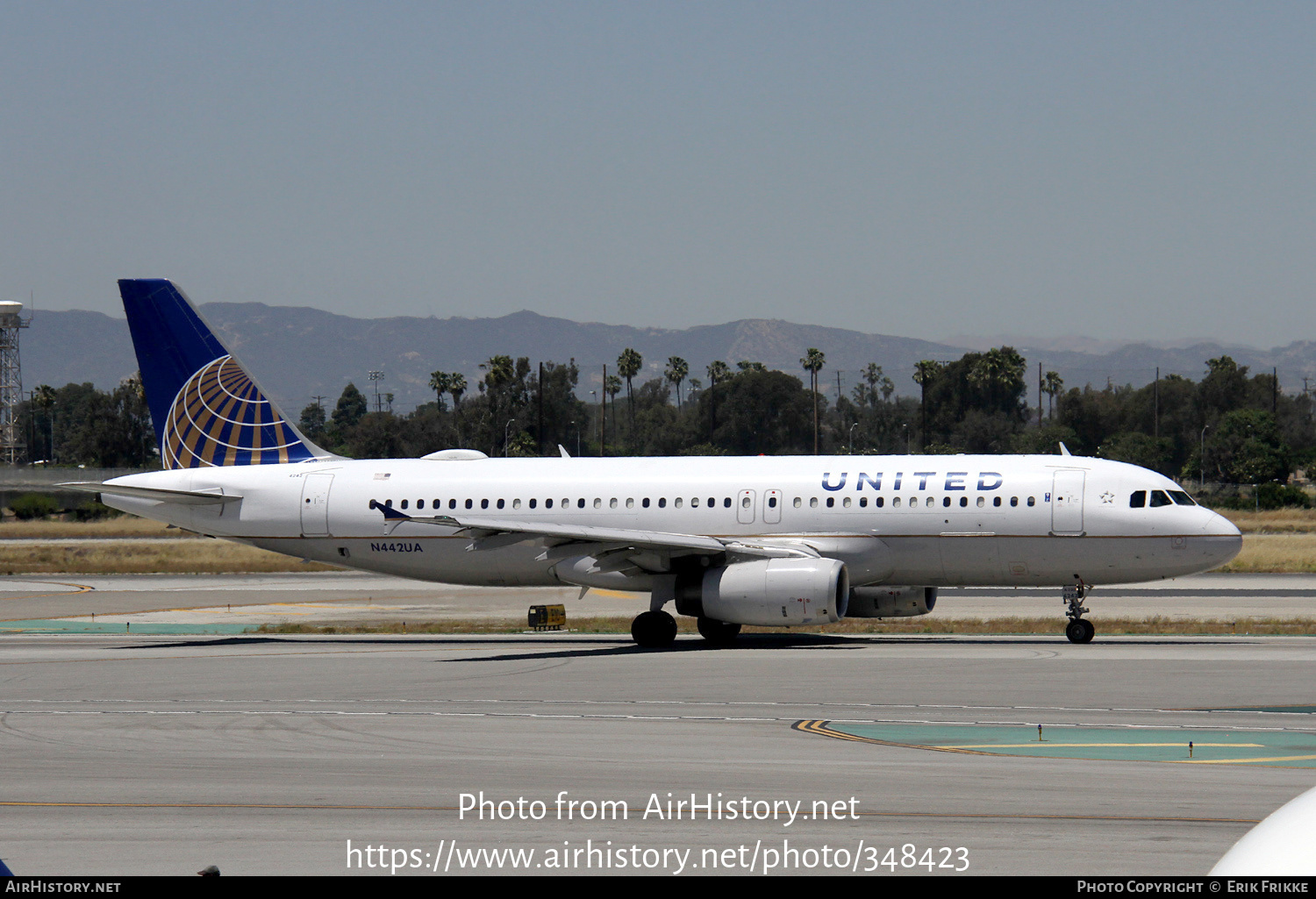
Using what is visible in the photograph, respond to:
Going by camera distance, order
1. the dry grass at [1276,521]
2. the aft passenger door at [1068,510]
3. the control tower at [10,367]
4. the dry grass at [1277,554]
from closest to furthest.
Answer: the aft passenger door at [1068,510], the dry grass at [1277,554], the dry grass at [1276,521], the control tower at [10,367]

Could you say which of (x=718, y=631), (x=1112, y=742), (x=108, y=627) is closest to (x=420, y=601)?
(x=108, y=627)

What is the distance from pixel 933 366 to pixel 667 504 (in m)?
141

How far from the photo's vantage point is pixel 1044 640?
3119 cm

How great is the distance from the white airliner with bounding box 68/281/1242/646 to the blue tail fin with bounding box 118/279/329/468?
0.05 metres

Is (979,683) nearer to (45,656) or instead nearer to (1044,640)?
(1044,640)

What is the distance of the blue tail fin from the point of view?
3688 centimetres

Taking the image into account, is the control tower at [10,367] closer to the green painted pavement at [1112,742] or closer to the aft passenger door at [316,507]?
the aft passenger door at [316,507]

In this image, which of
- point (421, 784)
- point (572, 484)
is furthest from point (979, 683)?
point (572, 484)

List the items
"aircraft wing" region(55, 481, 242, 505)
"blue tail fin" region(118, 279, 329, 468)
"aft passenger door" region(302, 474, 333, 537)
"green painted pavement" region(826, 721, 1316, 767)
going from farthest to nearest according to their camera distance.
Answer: "blue tail fin" region(118, 279, 329, 468)
"aircraft wing" region(55, 481, 242, 505)
"aft passenger door" region(302, 474, 333, 537)
"green painted pavement" region(826, 721, 1316, 767)

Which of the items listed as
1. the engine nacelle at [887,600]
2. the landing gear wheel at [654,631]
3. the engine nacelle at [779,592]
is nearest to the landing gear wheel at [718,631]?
the landing gear wheel at [654,631]

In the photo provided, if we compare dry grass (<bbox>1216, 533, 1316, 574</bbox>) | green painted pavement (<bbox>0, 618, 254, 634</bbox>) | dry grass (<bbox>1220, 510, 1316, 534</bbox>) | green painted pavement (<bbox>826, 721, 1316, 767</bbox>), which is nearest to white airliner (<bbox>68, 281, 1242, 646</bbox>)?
green painted pavement (<bbox>0, 618, 254, 634</bbox>)

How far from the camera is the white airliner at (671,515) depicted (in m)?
30.5

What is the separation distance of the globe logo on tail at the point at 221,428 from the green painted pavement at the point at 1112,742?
73.7 ft

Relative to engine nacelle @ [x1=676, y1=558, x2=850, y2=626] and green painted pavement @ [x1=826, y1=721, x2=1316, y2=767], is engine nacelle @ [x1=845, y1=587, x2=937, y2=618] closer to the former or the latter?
engine nacelle @ [x1=676, y1=558, x2=850, y2=626]
